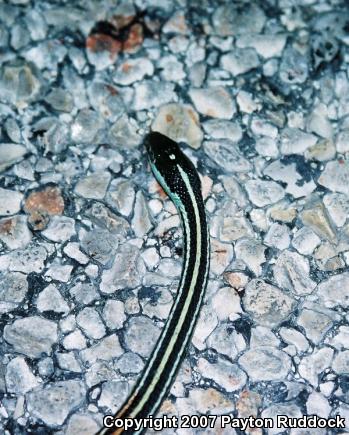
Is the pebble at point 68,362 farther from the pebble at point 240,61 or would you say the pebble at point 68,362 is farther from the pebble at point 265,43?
the pebble at point 265,43

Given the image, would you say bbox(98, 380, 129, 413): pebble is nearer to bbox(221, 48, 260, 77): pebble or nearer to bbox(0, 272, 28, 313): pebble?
bbox(0, 272, 28, 313): pebble

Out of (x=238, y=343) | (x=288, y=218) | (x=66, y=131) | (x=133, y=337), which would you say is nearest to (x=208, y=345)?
(x=238, y=343)

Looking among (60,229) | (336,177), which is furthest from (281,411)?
(60,229)

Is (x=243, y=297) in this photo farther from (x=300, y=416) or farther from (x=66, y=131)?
(x=66, y=131)

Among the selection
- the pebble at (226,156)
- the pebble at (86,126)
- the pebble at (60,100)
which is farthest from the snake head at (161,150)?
the pebble at (60,100)

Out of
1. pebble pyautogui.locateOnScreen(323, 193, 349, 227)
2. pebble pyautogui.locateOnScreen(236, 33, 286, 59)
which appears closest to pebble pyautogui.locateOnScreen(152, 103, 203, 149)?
pebble pyautogui.locateOnScreen(236, 33, 286, 59)
